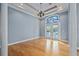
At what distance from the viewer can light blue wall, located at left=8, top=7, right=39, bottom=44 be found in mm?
4788

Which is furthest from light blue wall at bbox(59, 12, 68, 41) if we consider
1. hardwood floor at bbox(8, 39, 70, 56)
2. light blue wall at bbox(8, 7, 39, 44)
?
hardwood floor at bbox(8, 39, 70, 56)

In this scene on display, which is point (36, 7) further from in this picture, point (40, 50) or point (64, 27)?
point (40, 50)

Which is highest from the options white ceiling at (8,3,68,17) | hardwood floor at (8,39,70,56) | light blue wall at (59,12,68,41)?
white ceiling at (8,3,68,17)

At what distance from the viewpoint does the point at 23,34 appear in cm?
599

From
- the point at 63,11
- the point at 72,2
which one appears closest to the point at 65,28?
the point at 63,11

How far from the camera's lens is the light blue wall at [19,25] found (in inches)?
189

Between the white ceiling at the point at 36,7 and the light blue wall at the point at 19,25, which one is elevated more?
the white ceiling at the point at 36,7

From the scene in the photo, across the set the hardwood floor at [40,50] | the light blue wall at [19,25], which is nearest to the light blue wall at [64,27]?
the light blue wall at [19,25]

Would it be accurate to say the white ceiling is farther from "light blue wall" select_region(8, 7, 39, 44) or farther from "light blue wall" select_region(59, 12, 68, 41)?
"light blue wall" select_region(59, 12, 68, 41)

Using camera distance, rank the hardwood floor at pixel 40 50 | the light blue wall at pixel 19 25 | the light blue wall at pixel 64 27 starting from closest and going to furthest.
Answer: the hardwood floor at pixel 40 50 → the light blue wall at pixel 19 25 → the light blue wall at pixel 64 27

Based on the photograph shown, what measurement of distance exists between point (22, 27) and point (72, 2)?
4.30m

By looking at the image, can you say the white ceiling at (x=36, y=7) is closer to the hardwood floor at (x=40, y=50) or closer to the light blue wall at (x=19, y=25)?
the light blue wall at (x=19, y=25)

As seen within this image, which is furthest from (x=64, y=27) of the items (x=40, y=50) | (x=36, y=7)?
(x=40, y=50)

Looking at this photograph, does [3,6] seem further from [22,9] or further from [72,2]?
[22,9]
